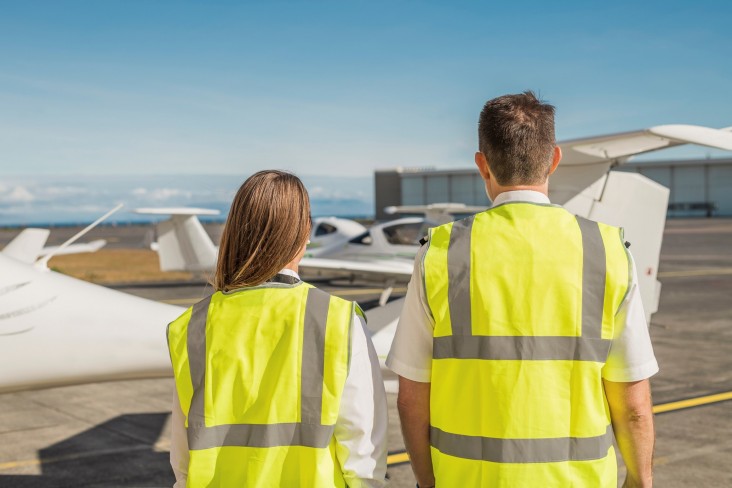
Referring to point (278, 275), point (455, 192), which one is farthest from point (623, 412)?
point (455, 192)

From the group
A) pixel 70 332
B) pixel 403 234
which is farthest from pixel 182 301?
pixel 70 332

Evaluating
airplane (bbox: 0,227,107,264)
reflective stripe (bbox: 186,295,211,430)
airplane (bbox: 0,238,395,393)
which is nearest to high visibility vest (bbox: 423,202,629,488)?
reflective stripe (bbox: 186,295,211,430)

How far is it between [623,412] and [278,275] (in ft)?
3.52

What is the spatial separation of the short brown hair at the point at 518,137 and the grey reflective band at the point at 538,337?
0.69 feet

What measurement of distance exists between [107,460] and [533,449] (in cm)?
475

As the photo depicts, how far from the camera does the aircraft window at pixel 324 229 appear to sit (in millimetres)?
17656

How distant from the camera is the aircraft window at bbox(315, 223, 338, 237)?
695 inches

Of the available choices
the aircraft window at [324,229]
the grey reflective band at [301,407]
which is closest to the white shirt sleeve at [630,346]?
the grey reflective band at [301,407]

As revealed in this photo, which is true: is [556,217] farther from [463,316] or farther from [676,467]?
[676,467]

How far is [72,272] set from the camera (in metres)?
26.4

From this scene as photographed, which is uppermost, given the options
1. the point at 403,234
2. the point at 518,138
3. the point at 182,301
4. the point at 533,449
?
the point at 518,138

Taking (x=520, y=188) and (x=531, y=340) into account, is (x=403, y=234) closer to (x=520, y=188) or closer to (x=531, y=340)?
(x=520, y=188)

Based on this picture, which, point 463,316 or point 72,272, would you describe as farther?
point 72,272

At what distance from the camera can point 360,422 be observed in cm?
188
